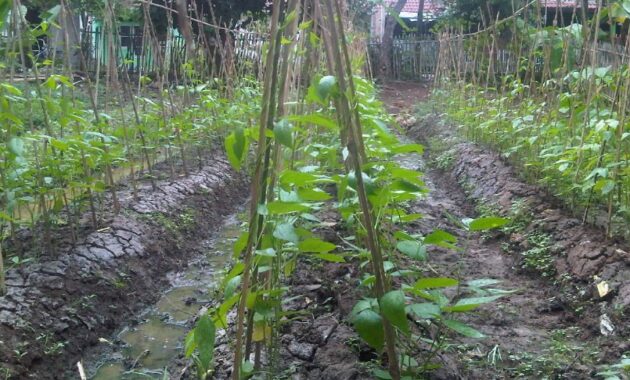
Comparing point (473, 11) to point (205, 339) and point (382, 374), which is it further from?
point (205, 339)

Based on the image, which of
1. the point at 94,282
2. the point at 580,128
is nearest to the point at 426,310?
the point at 94,282

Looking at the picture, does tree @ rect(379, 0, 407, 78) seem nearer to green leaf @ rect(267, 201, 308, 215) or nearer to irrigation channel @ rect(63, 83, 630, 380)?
irrigation channel @ rect(63, 83, 630, 380)

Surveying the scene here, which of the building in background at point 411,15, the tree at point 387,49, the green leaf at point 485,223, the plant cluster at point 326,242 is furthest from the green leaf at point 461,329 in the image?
the building in background at point 411,15

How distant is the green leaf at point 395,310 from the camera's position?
6.19 ft

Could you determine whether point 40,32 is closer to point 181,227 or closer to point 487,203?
point 181,227

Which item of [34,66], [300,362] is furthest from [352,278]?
[34,66]

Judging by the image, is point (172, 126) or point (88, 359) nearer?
point (88, 359)

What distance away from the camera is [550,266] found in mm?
4133

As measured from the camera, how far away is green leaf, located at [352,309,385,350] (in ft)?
6.59

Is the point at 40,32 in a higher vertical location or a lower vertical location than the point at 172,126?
higher

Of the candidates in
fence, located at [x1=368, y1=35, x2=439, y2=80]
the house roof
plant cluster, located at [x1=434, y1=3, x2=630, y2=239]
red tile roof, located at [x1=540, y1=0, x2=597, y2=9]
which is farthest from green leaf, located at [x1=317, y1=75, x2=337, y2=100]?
the house roof

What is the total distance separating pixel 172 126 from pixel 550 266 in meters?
3.46

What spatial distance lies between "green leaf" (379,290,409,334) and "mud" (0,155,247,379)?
1877 mm

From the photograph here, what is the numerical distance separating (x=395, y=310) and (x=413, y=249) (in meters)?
0.26
